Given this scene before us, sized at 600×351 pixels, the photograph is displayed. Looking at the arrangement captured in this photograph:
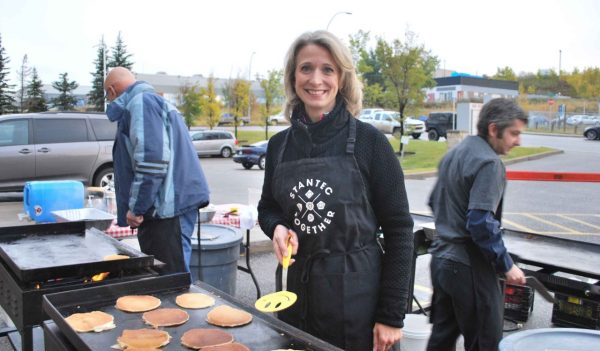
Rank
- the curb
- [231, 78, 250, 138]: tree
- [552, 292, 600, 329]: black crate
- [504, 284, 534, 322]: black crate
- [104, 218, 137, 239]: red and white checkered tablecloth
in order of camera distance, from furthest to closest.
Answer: [231, 78, 250, 138]: tree < the curb < [104, 218, 137, 239]: red and white checkered tablecloth < [504, 284, 534, 322]: black crate < [552, 292, 600, 329]: black crate

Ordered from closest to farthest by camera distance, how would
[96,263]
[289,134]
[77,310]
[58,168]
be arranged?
[77,310] → [289,134] → [96,263] → [58,168]

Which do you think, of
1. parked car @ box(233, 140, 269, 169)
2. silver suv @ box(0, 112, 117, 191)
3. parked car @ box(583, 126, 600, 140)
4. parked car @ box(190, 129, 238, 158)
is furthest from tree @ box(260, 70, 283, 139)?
silver suv @ box(0, 112, 117, 191)

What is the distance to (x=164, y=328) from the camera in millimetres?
1922

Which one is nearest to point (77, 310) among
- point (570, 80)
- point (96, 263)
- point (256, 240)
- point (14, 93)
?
point (96, 263)

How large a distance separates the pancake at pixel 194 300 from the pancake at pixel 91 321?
292mm

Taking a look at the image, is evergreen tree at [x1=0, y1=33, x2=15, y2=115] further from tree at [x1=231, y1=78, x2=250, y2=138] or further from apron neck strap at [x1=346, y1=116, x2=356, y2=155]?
apron neck strap at [x1=346, y1=116, x2=356, y2=155]

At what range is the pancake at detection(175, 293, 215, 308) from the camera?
213 centimetres

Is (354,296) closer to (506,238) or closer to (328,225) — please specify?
(328,225)

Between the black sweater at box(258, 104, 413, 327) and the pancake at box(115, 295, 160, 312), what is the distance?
0.83m

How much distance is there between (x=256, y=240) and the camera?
799cm

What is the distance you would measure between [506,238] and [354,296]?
3308 millimetres

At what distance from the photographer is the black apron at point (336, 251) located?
1.96 m

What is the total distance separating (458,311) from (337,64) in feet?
5.98

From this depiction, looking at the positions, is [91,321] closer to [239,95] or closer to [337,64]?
[337,64]
